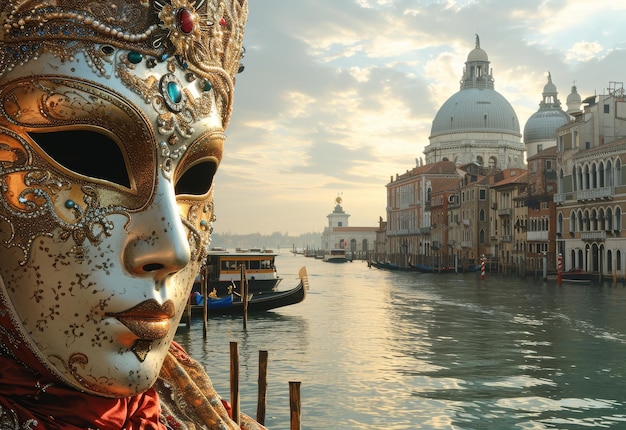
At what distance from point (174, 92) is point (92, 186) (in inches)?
9.0

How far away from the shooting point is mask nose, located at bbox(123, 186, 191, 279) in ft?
3.88

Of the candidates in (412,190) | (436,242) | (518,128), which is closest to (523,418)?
(436,242)

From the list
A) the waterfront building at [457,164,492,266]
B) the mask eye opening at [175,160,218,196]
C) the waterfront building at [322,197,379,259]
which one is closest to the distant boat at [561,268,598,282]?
the waterfront building at [457,164,492,266]

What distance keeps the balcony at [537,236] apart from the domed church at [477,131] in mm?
28767

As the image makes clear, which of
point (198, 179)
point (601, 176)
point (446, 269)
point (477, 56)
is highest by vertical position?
point (477, 56)

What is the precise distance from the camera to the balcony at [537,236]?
37.4 m

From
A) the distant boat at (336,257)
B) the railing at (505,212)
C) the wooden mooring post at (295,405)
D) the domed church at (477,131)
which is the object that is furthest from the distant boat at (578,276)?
the distant boat at (336,257)

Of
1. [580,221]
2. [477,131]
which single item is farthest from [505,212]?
[477,131]

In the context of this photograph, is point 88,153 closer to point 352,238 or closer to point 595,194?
point 595,194

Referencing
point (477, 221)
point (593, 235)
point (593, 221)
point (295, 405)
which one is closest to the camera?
point (295, 405)

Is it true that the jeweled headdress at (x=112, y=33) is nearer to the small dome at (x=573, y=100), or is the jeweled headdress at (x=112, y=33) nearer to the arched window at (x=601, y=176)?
the arched window at (x=601, y=176)

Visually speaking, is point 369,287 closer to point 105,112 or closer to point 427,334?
point 427,334

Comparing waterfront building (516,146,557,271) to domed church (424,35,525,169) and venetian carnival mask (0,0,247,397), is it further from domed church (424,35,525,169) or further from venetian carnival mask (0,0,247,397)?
venetian carnival mask (0,0,247,397)

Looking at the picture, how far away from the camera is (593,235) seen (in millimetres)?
32594
